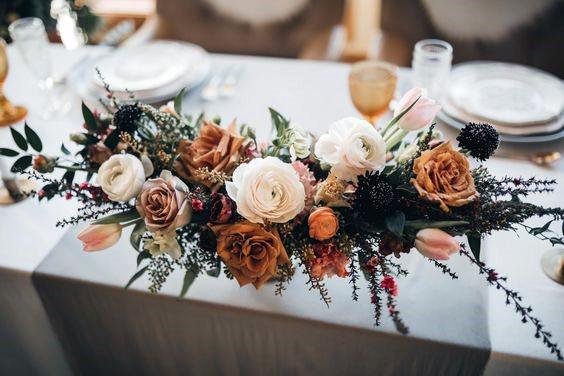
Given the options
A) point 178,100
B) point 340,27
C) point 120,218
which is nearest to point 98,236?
point 120,218

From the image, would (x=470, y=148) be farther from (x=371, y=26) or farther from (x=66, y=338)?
(x=371, y=26)

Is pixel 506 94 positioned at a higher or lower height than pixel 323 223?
lower

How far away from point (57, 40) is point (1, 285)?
2.92m

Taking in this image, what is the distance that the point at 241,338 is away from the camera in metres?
0.88

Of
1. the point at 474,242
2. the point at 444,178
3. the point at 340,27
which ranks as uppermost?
the point at 444,178

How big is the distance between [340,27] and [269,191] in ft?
5.07

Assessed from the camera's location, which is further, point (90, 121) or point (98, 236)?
point (90, 121)

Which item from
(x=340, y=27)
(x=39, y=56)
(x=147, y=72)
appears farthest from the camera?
(x=340, y=27)

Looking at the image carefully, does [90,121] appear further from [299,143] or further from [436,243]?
[436,243]

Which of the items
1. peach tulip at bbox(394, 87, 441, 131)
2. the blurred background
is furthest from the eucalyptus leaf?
the blurred background

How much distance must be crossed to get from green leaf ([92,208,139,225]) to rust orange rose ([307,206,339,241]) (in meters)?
0.29

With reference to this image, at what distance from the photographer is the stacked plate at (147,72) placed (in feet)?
4.20

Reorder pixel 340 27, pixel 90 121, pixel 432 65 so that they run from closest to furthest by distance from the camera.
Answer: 1. pixel 90 121
2. pixel 432 65
3. pixel 340 27

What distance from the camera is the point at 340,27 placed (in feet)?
6.60
